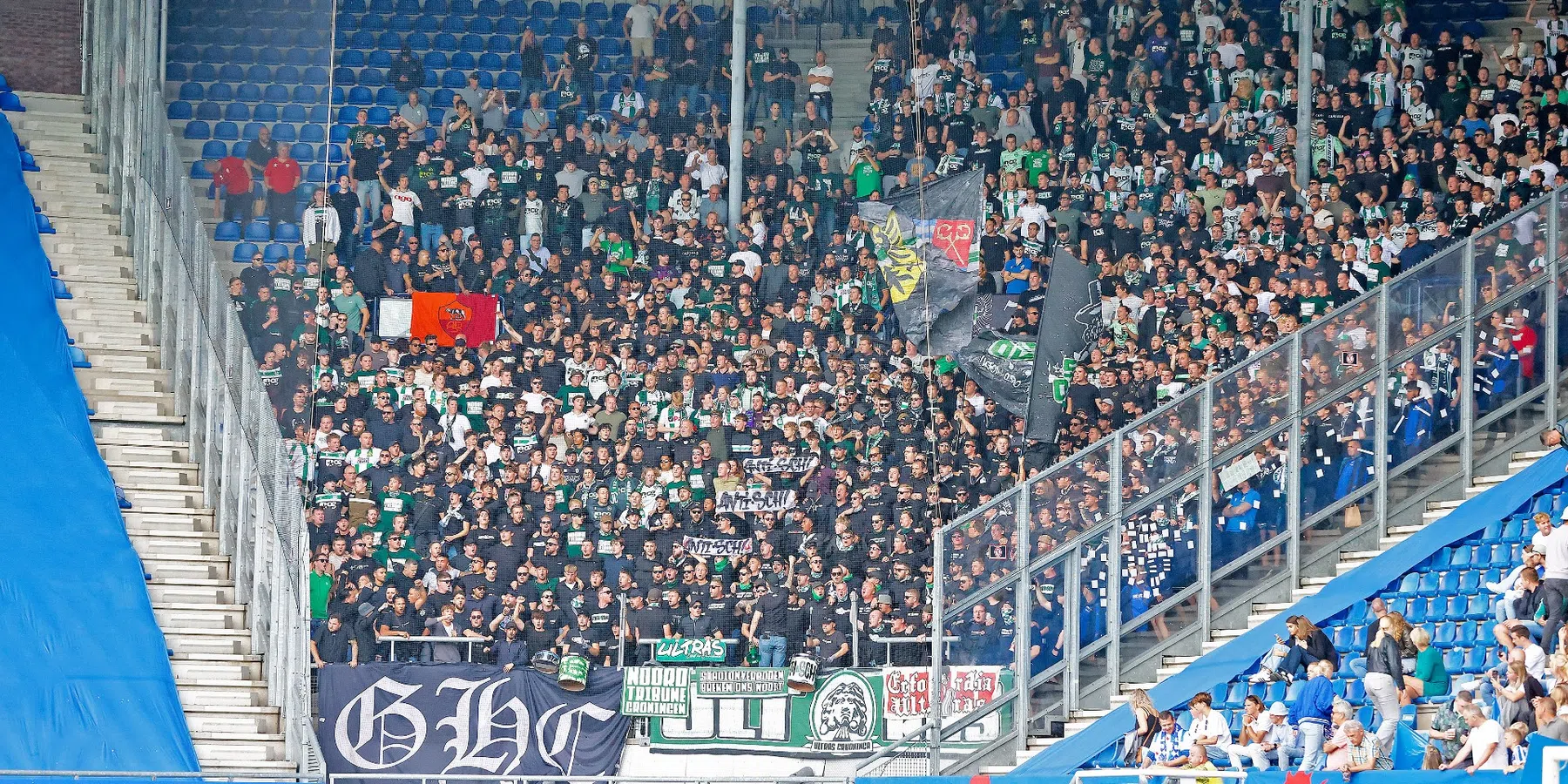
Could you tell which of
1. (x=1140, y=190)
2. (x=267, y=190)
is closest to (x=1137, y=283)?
(x=1140, y=190)

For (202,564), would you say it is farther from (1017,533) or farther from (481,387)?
(1017,533)

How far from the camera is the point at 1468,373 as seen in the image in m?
14.2

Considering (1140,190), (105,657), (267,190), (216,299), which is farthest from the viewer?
(1140,190)

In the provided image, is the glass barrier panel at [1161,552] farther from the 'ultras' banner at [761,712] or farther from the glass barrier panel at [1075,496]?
the 'ultras' banner at [761,712]

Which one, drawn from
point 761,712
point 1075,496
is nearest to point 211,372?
point 761,712

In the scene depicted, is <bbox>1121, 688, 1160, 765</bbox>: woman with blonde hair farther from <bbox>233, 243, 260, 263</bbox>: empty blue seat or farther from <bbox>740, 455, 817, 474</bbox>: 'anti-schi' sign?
<bbox>233, 243, 260, 263</bbox>: empty blue seat

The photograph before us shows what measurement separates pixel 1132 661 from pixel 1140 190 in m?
6.28

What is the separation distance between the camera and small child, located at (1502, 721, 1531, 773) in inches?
405

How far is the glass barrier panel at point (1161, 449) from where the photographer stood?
1442 cm

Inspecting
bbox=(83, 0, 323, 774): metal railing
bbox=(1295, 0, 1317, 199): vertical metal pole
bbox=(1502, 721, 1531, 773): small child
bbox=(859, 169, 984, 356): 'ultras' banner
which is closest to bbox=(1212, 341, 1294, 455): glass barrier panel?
bbox=(1502, 721, 1531, 773): small child

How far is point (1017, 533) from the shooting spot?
14.7m

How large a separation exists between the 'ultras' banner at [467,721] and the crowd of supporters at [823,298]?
13.1 inches

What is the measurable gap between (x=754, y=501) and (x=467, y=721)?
3086mm

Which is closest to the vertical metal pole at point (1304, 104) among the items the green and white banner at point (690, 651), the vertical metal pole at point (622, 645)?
the green and white banner at point (690, 651)
